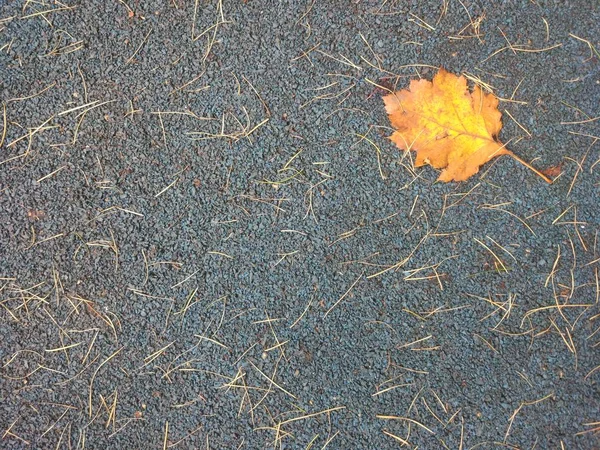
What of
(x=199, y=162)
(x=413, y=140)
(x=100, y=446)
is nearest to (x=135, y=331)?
(x=100, y=446)

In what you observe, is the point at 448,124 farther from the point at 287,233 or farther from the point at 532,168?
the point at 287,233

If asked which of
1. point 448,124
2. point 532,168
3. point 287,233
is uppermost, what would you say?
point 448,124

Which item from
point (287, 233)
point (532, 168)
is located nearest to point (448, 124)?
point (532, 168)

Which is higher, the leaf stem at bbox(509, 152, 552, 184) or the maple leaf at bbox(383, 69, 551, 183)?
the maple leaf at bbox(383, 69, 551, 183)

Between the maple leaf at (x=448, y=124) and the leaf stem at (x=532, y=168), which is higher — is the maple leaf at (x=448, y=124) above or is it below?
above
